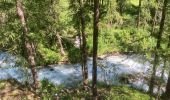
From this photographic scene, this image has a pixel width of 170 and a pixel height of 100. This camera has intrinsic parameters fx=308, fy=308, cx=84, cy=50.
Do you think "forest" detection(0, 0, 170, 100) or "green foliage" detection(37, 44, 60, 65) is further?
"green foliage" detection(37, 44, 60, 65)

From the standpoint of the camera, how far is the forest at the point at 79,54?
650 inches

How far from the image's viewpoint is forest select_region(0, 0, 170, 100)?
16516 millimetres

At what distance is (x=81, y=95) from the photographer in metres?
20.7

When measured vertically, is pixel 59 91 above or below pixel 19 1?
below

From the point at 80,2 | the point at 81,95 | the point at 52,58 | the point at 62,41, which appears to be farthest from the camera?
the point at 62,41

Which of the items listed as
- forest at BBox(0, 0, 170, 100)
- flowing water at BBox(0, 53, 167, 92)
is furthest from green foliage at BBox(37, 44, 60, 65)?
flowing water at BBox(0, 53, 167, 92)

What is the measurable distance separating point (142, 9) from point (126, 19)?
13.6ft

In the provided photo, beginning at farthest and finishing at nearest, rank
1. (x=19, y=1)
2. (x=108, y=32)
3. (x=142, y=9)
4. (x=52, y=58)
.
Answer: (x=142, y=9) < (x=108, y=32) < (x=52, y=58) < (x=19, y=1)

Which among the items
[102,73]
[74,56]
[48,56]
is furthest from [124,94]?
[48,56]

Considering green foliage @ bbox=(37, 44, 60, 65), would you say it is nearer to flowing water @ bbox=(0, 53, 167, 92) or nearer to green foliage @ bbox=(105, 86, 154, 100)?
flowing water @ bbox=(0, 53, 167, 92)

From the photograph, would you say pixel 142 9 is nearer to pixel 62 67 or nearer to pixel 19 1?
pixel 62 67

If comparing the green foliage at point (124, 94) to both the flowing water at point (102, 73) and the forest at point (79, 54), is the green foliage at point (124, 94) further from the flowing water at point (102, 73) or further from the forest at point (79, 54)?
the flowing water at point (102, 73)

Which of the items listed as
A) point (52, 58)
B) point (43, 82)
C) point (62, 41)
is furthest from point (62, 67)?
point (43, 82)

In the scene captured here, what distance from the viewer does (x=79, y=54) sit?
29250mm
